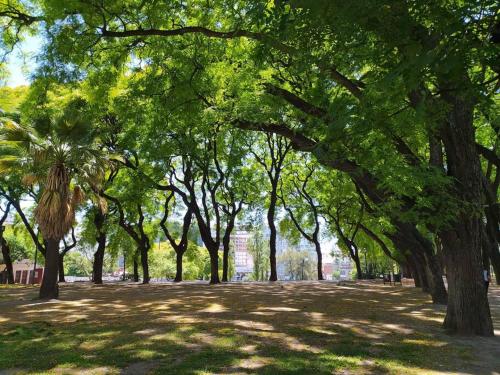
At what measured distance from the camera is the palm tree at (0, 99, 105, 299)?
51.4 ft

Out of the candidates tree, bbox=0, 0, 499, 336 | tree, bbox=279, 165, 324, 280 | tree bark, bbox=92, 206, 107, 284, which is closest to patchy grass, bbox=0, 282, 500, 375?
tree, bbox=0, 0, 499, 336

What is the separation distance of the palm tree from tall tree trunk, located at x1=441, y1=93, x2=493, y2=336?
40.3 ft

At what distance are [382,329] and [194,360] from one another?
5.21 meters

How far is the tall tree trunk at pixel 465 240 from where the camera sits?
927 centimetres

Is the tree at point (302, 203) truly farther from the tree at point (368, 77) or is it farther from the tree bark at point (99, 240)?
the tree at point (368, 77)

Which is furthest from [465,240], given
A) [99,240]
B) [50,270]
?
[99,240]

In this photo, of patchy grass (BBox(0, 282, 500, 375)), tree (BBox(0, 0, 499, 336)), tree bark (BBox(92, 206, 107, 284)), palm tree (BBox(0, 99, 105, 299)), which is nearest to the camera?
tree (BBox(0, 0, 499, 336))

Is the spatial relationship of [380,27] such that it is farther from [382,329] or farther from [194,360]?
[382,329]

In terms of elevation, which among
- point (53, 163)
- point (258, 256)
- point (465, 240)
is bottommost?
point (258, 256)

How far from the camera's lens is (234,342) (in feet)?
26.5

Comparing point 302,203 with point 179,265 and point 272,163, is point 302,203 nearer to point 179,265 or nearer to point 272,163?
point 272,163

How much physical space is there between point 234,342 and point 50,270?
436 inches

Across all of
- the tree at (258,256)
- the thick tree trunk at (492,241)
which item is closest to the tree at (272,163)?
the thick tree trunk at (492,241)

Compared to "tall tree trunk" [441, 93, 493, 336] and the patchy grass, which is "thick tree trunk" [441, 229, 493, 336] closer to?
"tall tree trunk" [441, 93, 493, 336]
